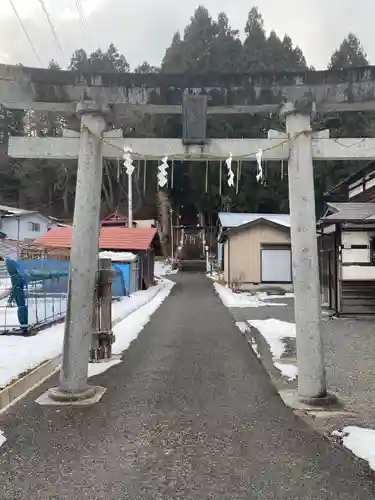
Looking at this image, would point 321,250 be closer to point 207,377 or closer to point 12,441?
point 207,377

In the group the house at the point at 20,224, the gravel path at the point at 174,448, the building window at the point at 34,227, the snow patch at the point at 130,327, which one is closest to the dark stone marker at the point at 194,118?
the gravel path at the point at 174,448

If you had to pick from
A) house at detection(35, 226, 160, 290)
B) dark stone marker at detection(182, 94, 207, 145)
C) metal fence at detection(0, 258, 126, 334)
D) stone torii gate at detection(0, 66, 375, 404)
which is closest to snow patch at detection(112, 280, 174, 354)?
metal fence at detection(0, 258, 126, 334)

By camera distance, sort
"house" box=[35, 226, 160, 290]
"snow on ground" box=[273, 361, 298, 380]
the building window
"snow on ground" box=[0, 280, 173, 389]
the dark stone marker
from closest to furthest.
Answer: the dark stone marker < "snow on ground" box=[273, 361, 298, 380] < "snow on ground" box=[0, 280, 173, 389] < "house" box=[35, 226, 160, 290] < the building window

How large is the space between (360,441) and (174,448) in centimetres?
177

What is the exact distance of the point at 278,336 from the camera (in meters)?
10.8

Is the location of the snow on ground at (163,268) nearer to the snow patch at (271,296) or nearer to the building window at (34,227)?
the building window at (34,227)

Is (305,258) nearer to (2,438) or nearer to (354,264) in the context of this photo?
(2,438)

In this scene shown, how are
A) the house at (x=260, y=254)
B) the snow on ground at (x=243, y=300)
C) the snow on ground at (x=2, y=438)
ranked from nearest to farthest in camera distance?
1. the snow on ground at (x=2, y=438)
2. the snow on ground at (x=243, y=300)
3. the house at (x=260, y=254)

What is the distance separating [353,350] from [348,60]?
137 ft

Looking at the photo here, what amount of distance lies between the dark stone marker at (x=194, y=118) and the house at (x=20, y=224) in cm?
3762

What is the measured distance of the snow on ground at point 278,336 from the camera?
24.8 feet

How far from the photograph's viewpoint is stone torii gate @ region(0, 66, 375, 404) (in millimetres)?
5914

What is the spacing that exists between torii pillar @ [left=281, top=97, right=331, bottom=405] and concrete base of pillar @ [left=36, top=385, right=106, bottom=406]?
265cm

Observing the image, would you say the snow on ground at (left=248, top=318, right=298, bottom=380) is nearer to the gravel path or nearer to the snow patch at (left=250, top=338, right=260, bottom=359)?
the snow patch at (left=250, top=338, right=260, bottom=359)
